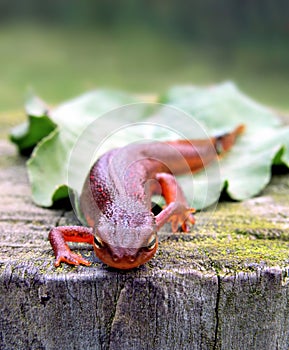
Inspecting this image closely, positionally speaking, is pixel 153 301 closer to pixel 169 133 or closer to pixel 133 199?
pixel 133 199

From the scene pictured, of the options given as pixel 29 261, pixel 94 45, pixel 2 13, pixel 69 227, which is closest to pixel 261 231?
pixel 69 227

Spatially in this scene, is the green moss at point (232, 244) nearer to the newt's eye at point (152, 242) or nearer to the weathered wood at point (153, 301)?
the weathered wood at point (153, 301)

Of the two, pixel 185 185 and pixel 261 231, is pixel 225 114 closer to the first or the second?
pixel 185 185

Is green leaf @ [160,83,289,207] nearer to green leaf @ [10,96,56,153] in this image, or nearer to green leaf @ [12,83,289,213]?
green leaf @ [12,83,289,213]

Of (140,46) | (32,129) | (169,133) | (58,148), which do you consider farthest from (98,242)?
(140,46)

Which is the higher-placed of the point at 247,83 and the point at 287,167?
the point at 287,167

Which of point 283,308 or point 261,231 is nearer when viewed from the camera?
point 283,308

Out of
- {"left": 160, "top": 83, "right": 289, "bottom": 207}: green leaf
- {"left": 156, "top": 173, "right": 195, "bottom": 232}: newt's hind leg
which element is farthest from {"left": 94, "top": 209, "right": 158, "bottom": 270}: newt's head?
{"left": 160, "top": 83, "right": 289, "bottom": 207}: green leaf
